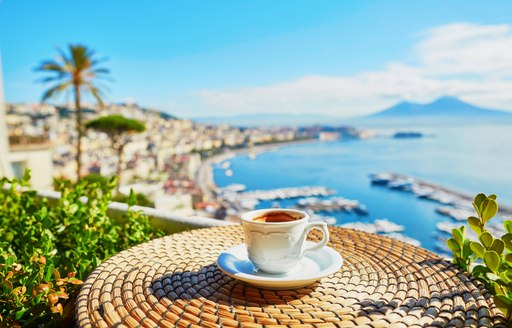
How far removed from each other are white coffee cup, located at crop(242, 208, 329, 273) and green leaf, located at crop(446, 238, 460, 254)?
1.38 ft

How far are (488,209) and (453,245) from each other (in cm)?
21

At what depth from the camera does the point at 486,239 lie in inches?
27.1

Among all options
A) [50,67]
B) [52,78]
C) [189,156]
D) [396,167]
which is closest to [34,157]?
[52,78]

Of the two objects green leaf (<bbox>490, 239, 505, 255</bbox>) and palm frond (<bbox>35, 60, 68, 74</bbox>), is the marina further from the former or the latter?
green leaf (<bbox>490, 239, 505, 255</bbox>)

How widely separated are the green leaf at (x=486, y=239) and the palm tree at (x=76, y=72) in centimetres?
1545

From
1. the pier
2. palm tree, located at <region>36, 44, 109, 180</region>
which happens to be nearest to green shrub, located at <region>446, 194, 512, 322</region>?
the pier

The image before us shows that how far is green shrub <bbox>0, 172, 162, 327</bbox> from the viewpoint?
839 millimetres

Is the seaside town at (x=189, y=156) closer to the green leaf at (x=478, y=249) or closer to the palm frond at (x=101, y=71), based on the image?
the palm frond at (x=101, y=71)

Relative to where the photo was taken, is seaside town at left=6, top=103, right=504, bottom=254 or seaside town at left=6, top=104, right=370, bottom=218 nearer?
seaside town at left=6, top=103, right=504, bottom=254

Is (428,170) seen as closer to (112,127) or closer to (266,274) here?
(112,127)

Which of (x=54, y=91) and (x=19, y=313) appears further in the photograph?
(x=54, y=91)

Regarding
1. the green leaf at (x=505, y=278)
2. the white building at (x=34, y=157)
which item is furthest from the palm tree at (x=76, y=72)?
the green leaf at (x=505, y=278)

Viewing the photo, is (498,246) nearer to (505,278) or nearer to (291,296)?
(505,278)

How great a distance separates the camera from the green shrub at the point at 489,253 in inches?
23.9
